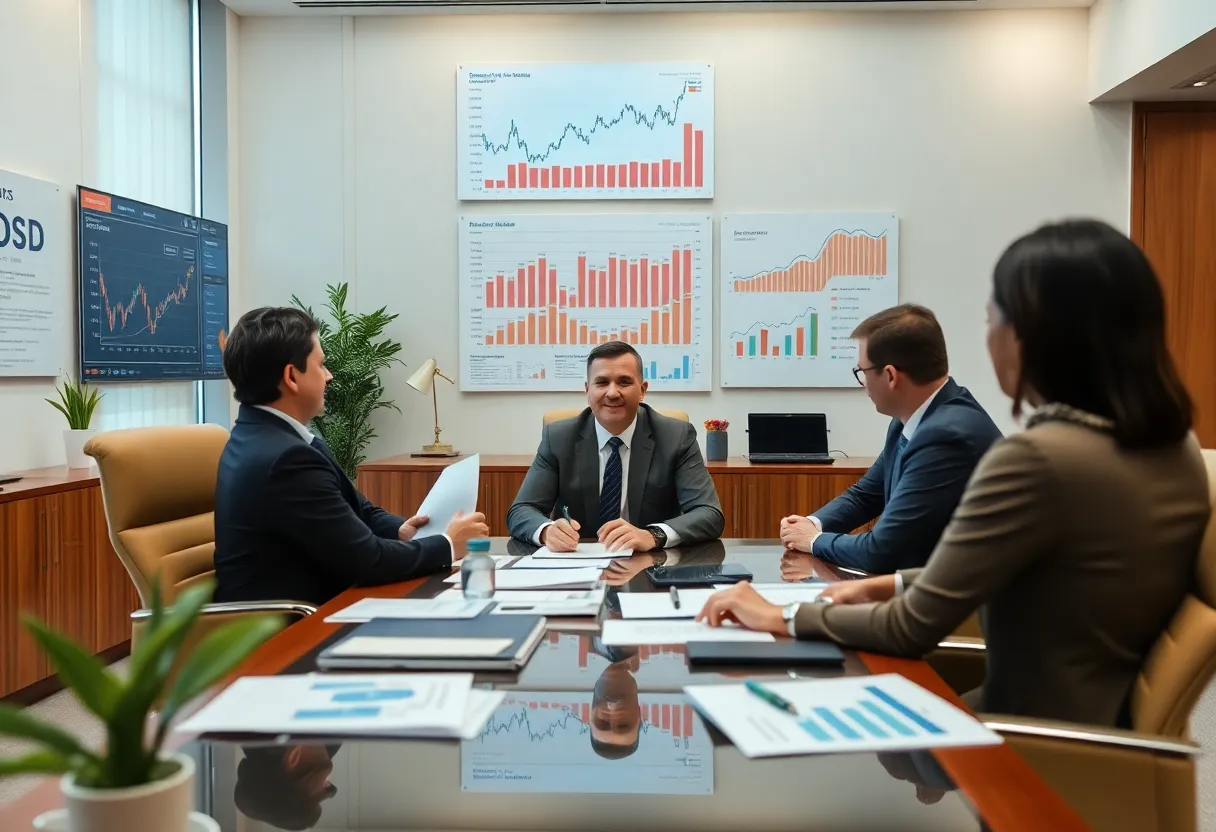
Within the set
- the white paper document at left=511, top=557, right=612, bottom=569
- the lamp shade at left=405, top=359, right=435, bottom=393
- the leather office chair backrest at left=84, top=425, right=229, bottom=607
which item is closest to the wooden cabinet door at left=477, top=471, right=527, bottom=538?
the lamp shade at left=405, top=359, right=435, bottom=393

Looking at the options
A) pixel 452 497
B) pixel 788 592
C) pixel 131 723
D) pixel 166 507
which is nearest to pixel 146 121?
pixel 166 507

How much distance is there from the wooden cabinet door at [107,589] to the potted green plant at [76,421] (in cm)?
29

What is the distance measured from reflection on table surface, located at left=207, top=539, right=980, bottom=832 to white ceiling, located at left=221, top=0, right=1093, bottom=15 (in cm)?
478

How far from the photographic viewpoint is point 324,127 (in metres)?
5.50

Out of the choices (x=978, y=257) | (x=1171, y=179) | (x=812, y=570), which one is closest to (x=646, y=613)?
(x=812, y=570)

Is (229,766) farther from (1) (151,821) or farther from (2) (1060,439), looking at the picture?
(2) (1060,439)

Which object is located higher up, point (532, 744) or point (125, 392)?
point (125, 392)

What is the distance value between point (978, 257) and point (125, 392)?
14.5 feet

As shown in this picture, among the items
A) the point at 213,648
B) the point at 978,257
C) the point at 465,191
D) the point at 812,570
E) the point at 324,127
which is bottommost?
the point at 812,570

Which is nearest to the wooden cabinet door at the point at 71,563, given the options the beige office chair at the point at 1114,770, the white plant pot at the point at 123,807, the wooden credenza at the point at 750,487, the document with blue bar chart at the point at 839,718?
the wooden credenza at the point at 750,487

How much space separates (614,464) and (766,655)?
1.62 m

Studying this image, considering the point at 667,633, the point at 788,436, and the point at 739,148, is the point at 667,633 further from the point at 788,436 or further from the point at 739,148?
the point at 739,148

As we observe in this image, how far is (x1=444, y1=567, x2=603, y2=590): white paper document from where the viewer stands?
2.06m

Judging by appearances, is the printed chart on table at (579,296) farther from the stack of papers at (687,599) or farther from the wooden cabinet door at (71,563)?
the stack of papers at (687,599)
